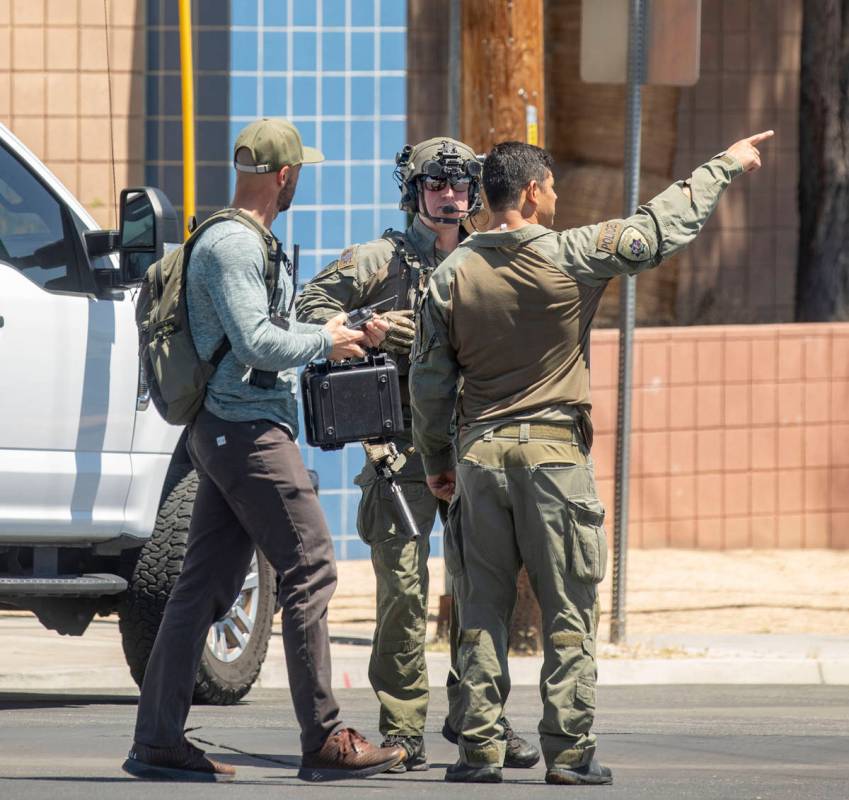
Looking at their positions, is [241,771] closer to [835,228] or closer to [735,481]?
[735,481]

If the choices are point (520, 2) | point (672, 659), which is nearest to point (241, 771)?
point (672, 659)

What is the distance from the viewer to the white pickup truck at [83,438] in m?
7.12

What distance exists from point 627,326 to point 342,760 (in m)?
4.20

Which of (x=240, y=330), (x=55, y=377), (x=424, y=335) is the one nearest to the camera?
(x=240, y=330)

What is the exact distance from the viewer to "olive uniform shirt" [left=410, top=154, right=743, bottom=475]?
17.5ft

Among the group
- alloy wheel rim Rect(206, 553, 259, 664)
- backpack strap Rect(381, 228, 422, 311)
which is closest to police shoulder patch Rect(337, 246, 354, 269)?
backpack strap Rect(381, 228, 422, 311)

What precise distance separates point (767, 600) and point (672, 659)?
7.18 ft

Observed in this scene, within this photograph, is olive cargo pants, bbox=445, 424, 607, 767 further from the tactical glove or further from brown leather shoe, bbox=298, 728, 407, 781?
the tactical glove

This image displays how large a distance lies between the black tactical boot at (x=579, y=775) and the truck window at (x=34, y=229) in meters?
2.98

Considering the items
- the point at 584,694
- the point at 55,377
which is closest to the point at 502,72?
the point at 55,377

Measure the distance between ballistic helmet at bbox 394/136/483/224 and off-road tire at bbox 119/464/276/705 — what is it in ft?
6.25

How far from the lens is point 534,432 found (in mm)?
5367

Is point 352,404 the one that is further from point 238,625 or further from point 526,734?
point 238,625

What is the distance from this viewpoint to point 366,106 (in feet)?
37.6
